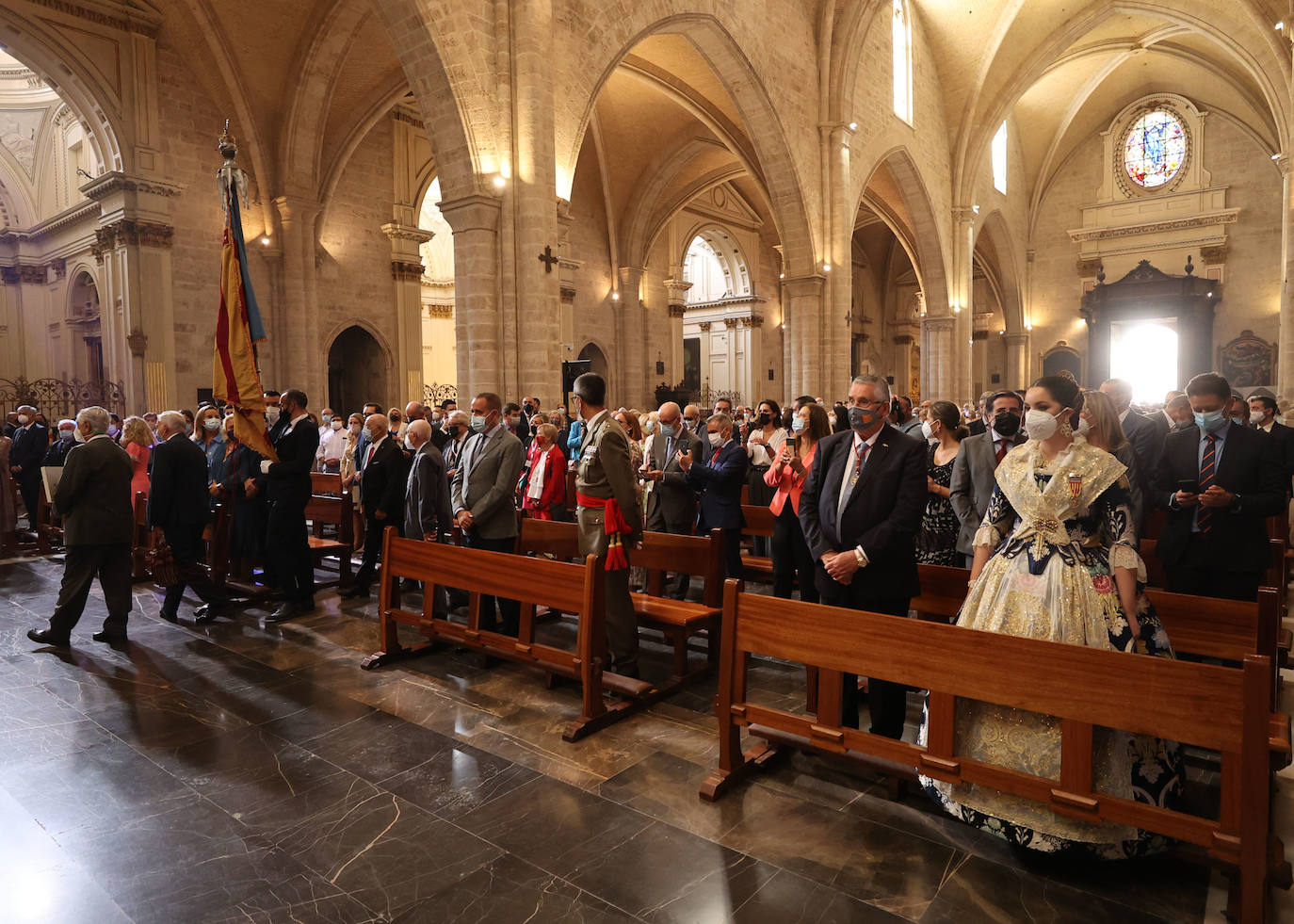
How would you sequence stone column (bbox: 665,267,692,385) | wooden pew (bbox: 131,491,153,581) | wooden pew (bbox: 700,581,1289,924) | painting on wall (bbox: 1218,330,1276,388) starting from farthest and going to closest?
stone column (bbox: 665,267,692,385) → painting on wall (bbox: 1218,330,1276,388) → wooden pew (bbox: 131,491,153,581) → wooden pew (bbox: 700,581,1289,924)

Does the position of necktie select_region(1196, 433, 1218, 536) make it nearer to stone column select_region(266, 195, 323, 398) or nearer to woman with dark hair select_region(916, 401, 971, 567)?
woman with dark hair select_region(916, 401, 971, 567)

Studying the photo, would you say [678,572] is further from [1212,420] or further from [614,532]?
[1212,420]

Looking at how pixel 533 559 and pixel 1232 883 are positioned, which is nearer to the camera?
pixel 1232 883

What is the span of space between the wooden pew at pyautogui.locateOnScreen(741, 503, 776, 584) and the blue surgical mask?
2.84m

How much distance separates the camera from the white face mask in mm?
2820

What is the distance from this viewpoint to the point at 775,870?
2686mm

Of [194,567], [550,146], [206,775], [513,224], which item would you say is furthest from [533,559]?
[550,146]

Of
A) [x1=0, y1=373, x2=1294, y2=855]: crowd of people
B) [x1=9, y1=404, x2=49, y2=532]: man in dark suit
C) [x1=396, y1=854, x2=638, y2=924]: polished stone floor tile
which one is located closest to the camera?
[x1=396, y1=854, x2=638, y2=924]: polished stone floor tile

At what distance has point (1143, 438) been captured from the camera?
507 cm

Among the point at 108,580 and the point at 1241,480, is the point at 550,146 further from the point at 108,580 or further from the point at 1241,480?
the point at 1241,480

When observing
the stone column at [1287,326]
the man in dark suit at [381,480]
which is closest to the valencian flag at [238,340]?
the man in dark suit at [381,480]

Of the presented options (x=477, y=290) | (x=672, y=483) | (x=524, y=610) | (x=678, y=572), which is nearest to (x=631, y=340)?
(x=477, y=290)

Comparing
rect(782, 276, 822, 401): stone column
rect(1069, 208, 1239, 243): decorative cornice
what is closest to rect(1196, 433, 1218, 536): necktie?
rect(782, 276, 822, 401): stone column

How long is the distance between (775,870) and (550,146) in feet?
30.1
